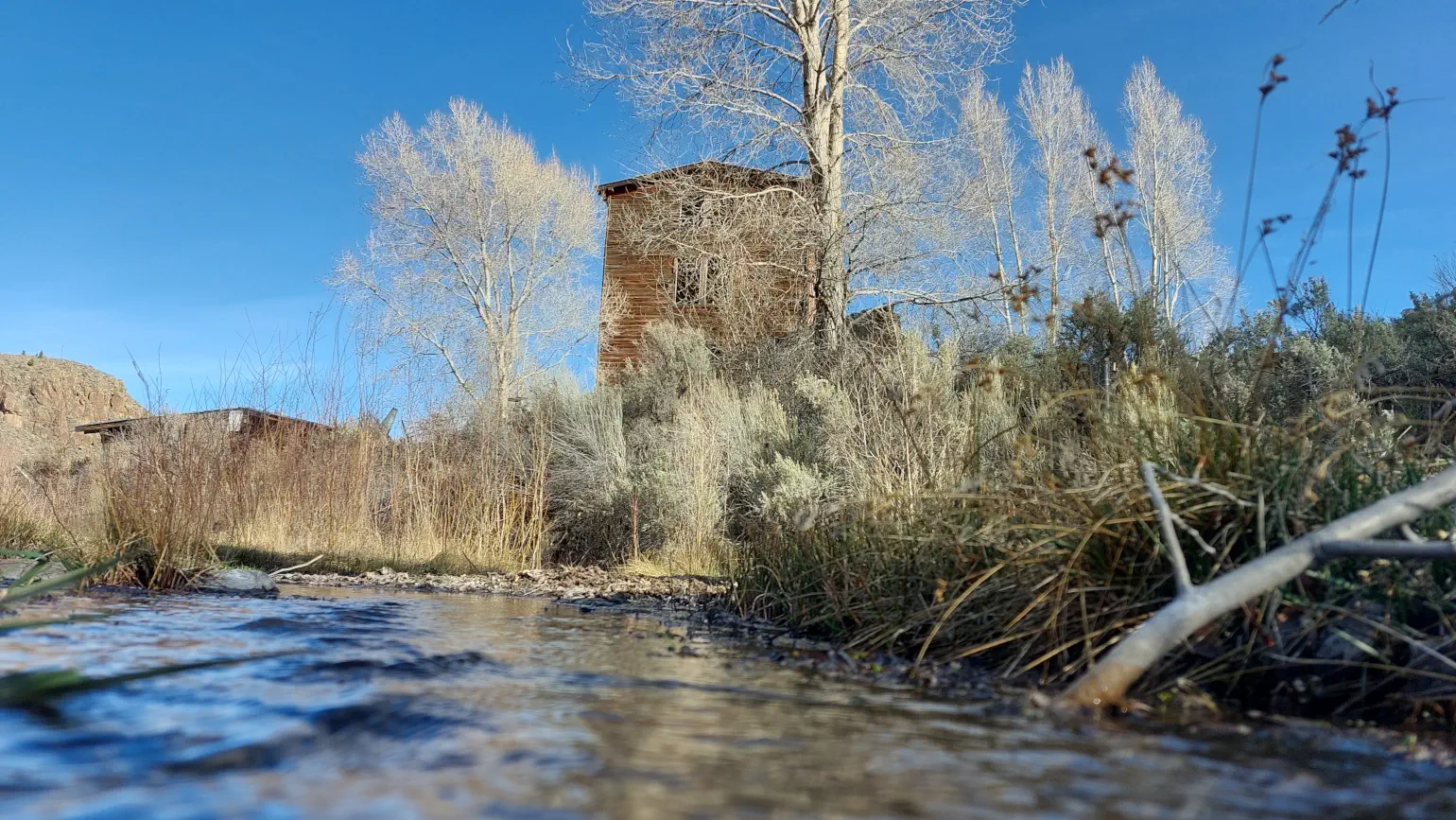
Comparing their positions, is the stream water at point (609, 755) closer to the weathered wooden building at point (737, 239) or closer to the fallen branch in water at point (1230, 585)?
the fallen branch in water at point (1230, 585)

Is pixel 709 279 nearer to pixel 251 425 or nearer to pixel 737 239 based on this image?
pixel 737 239

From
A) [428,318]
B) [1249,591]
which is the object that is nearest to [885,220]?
[1249,591]

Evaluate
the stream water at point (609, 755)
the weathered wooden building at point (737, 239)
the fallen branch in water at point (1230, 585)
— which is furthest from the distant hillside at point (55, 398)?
the fallen branch in water at point (1230, 585)

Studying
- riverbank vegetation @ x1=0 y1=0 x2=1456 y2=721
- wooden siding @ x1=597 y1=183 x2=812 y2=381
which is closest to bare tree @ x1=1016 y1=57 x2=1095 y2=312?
riverbank vegetation @ x1=0 y1=0 x2=1456 y2=721

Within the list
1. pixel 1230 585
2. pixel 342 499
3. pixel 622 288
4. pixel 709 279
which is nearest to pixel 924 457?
pixel 1230 585

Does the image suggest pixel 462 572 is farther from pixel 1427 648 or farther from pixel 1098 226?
pixel 1427 648

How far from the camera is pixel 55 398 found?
39.0 meters

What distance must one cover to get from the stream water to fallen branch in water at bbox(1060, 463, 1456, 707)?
0.20 metres

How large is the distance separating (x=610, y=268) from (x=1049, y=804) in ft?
73.4

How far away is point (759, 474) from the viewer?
9492 millimetres

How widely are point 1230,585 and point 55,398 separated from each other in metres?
47.9

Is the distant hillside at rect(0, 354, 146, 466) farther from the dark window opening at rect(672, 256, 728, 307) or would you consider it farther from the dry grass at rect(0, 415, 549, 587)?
the dry grass at rect(0, 415, 549, 587)

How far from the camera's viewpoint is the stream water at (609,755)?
4.72 feet

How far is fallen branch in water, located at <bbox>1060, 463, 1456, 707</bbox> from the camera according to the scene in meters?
2.12
